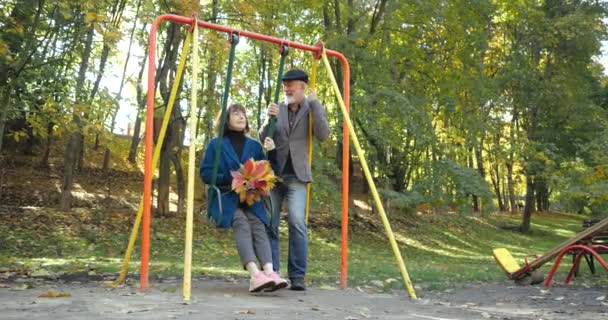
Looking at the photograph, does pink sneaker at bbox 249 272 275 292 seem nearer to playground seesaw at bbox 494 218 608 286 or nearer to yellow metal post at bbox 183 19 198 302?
yellow metal post at bbox 183 19 198 302

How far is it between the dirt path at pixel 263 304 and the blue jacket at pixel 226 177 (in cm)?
63

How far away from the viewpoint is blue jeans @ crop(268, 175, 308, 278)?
527 cm

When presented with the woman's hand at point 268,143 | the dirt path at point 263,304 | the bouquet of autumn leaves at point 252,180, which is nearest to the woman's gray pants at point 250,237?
the bouquet of autumn leaves at point 252,180

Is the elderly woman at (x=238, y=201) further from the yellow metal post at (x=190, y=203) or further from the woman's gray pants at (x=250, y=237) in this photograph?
the yellow metal post at (x=190, y=203)

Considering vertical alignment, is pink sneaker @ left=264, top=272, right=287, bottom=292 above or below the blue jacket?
below

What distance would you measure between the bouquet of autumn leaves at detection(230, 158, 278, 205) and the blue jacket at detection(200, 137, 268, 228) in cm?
10

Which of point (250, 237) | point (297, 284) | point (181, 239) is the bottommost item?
point (181, 239)

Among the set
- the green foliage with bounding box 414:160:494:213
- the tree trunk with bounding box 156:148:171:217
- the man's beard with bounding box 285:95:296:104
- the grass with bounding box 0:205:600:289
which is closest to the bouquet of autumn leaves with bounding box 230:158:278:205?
the man's beard with bounding box 285:95:296:104

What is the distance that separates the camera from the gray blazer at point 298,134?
5.38 m

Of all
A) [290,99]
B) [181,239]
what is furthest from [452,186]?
[290,99]

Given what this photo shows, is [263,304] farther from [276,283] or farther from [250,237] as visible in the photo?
[250,237]

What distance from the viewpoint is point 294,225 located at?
5.27 m

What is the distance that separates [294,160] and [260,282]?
1197mm

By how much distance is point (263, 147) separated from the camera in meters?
5.30
